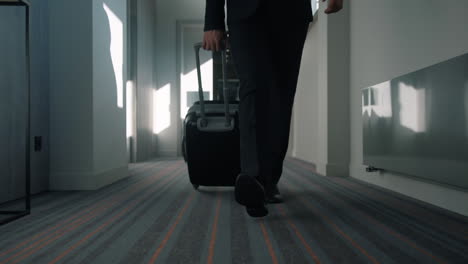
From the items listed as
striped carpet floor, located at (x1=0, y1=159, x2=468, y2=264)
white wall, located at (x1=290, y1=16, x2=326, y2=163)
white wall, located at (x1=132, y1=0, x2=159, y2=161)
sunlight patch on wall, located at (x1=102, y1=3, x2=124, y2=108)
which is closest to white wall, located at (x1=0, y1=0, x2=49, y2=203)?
striped carpet floor, located at (x1=0, y1=159, x2=468, y2=264)

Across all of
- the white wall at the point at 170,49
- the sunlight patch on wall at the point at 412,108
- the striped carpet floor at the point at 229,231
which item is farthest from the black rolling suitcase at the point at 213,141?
the white wall at the point at 170,49

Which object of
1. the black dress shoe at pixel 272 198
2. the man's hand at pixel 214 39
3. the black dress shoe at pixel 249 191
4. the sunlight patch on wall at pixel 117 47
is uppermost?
the sunlight patch on wall at pixel 117 47

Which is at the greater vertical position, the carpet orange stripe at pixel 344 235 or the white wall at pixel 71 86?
the white wall at pixel 71 86

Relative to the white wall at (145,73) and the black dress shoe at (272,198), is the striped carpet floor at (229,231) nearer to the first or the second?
the black dress shoe at (272,198)

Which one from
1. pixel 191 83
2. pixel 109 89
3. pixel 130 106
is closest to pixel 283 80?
pixel 109 89

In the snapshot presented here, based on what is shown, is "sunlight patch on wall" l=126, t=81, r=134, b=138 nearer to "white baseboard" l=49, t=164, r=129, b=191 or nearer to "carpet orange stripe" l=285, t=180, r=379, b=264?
"white baseboard" l=49, t=164, r=129, b=191

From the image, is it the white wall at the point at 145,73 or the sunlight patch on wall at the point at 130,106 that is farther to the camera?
the white wall at the point at 145,73

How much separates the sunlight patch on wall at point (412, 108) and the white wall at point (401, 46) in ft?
0.48

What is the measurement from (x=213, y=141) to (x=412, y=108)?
95cm

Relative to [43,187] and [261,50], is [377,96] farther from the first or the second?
[43,187]

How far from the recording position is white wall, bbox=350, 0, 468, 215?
1.34 metres

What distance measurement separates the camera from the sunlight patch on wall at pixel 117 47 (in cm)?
238

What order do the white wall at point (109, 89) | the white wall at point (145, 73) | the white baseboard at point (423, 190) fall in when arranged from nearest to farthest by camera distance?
1. the white baseboard at point (423, 190)
2. the white wall at point (109, 89)
3. the white wall at point (145, 73)

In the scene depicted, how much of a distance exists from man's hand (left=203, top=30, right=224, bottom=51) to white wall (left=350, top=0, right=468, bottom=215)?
3.10 feet
